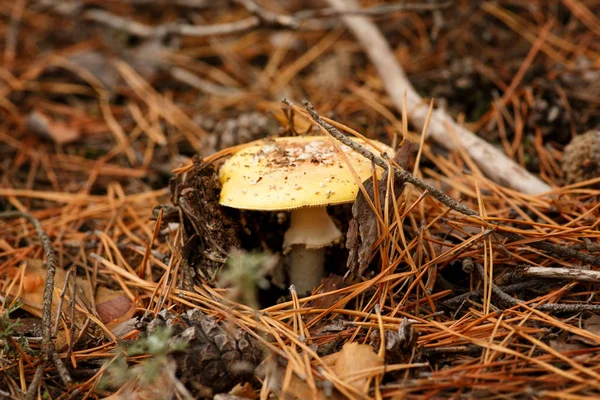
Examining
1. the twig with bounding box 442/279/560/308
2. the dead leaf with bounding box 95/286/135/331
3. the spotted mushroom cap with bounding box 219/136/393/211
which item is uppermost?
the spotted mushroom cap with bounding box 219/136/393/211

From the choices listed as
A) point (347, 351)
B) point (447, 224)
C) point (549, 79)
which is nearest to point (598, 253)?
point (447, 224)

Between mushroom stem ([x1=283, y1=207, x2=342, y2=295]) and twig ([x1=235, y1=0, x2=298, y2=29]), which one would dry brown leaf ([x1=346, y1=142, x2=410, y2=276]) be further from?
twig ([x1=235, y1=0, x2=298, y2=29])

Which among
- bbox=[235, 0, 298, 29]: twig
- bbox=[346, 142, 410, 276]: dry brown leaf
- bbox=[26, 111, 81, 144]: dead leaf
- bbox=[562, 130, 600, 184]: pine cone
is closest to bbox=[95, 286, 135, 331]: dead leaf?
bbox=[346, 142, 410, 276]: dry brown leaf

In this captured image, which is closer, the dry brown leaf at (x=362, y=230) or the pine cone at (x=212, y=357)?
the pine cone at (x=212, y=357)

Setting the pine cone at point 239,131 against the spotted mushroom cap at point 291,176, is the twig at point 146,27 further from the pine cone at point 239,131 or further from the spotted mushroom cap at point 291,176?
the spotted mushroom cap at point 291,176

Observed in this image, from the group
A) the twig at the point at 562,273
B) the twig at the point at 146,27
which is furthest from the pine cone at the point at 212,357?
the twig at the point at 146,27

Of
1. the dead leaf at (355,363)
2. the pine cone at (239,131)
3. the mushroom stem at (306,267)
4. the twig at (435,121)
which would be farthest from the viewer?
the pine cone at (239,131)

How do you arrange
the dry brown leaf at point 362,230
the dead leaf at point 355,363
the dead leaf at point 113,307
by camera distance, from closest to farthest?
the dead leaf at point 355,363 → the dry brown leaf at point 362,230 → the dead leaf at point 113,307
